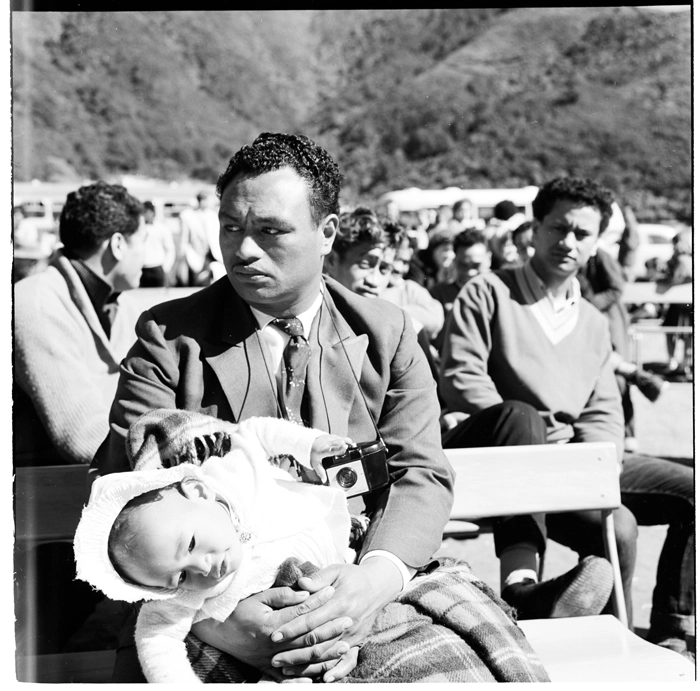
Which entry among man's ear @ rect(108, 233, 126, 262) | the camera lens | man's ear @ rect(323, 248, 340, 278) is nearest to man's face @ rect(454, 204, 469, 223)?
man's ear @ rect(323, 248, 340, 278)

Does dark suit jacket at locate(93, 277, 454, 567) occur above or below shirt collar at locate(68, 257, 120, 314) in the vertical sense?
below

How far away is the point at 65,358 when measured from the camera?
325 cm

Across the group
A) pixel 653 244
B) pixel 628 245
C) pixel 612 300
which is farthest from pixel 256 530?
pixel 653 244

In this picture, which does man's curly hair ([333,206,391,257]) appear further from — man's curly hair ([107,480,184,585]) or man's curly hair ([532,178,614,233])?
man's curly hair ([107,480,184,585])

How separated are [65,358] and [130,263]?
0.64 m

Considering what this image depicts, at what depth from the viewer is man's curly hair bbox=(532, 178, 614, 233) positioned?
4105mm

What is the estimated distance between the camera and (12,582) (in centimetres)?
246

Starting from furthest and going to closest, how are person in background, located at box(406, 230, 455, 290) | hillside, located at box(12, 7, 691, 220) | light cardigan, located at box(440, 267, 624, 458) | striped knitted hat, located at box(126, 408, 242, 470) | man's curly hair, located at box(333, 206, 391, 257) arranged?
hillside, located at box(12, 7, 691, 220) < person in background, located at box(406, 230, 455, 290) < man's curly hair, located at box(333, 206, 391, 257) < light cardigan, located at box(440, 267, 624, 458) < striped knitted hat, located at box(126, 408, 242, 470)

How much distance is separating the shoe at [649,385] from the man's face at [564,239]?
3.62 feet

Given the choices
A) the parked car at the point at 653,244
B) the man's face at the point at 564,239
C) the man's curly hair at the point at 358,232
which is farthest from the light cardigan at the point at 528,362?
the parked car at the point at 653,244

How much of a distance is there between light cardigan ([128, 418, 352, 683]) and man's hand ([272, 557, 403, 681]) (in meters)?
0.08

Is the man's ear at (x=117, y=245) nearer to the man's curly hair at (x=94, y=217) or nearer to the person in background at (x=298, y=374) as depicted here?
the man's curly hair at (x=94, y=217)

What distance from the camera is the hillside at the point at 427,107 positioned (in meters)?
24.0

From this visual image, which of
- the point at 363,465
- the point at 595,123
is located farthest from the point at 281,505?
the point at 595,123
